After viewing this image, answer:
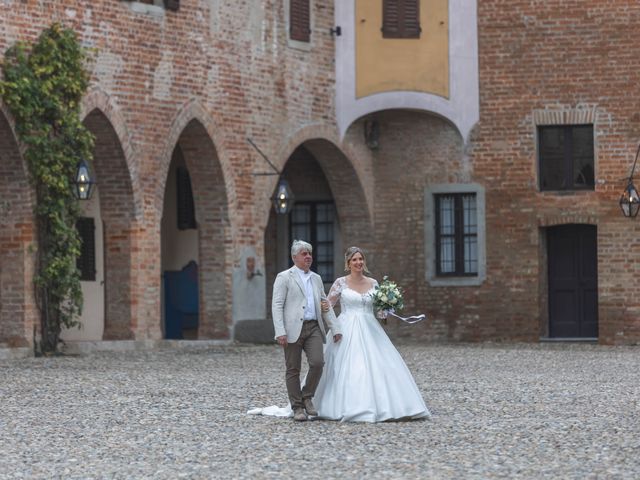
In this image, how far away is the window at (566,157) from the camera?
26.9 m

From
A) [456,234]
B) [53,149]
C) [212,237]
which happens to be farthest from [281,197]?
[53,149]

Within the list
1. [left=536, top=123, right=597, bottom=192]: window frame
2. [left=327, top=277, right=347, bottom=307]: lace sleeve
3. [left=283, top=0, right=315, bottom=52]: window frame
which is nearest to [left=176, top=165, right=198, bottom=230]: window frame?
[left=283, top=0, right=315, bottom=52]: window frame

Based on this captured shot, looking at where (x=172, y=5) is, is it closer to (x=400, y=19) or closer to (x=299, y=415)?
(x=400, y=19)

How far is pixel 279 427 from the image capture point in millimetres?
12859

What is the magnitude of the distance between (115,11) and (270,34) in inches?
150

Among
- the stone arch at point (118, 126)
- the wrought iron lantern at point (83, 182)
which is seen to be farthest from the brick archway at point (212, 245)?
the wrought iron lantern at point (83, 182)

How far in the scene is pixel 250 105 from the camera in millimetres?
24938

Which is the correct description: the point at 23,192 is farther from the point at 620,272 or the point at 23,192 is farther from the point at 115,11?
the point at 620,272

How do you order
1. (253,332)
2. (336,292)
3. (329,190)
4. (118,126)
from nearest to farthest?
(336,292) → (118,126) → (253,332) → (329,190)

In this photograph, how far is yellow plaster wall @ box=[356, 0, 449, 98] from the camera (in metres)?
27.2

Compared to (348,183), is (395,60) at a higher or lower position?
higher

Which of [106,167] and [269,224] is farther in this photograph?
[269,224]

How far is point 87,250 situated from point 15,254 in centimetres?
301

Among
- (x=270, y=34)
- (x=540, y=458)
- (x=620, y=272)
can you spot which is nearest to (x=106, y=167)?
(x=270, y=34)
